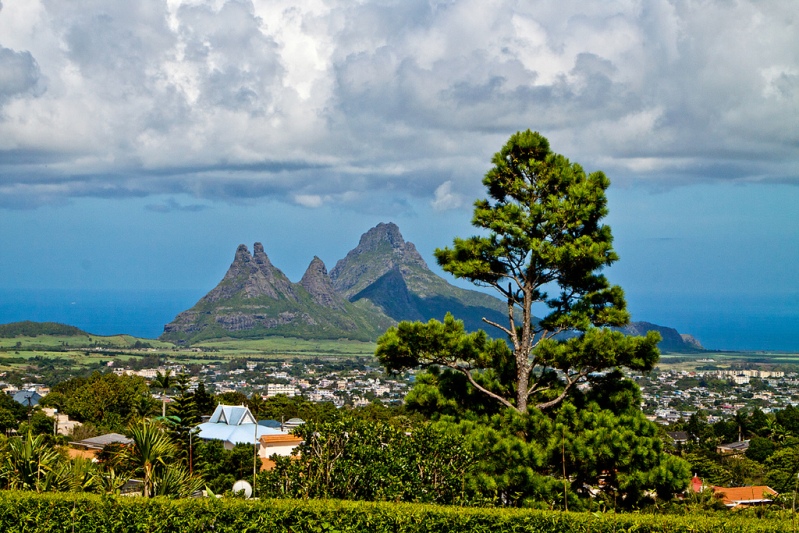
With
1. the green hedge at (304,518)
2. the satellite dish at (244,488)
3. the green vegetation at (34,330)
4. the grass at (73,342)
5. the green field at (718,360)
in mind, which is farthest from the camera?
the green vegetation at (34,330)

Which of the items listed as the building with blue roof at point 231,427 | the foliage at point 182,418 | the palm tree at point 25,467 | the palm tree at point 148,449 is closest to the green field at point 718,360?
the building with blue roof at point 231,427

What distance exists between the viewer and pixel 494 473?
958 centimetres

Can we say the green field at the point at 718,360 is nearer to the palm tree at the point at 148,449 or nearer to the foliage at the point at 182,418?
the foliage at the point at 182,418

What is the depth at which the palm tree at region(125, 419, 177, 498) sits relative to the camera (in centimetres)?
962

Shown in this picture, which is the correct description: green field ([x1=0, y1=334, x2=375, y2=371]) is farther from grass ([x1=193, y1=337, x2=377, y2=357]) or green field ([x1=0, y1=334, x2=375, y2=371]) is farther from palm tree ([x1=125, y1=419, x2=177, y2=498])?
palm tree ([x1=125, y1=419, x2=177, y2=498])

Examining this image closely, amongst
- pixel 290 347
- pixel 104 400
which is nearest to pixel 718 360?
pixel 290 347

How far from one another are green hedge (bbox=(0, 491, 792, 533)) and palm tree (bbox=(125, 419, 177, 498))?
2.06 ft

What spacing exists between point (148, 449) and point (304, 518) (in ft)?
7.13

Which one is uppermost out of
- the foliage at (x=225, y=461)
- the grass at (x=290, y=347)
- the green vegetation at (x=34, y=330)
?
the green vegetation at (x=34, y=330)

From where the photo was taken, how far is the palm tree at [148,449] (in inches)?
379

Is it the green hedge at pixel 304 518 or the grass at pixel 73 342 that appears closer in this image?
the green hedge at pixel 304 518

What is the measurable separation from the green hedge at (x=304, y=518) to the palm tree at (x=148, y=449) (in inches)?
24.7

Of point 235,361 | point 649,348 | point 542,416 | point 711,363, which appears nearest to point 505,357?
point 542,416

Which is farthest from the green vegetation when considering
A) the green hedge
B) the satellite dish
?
the green hedge
